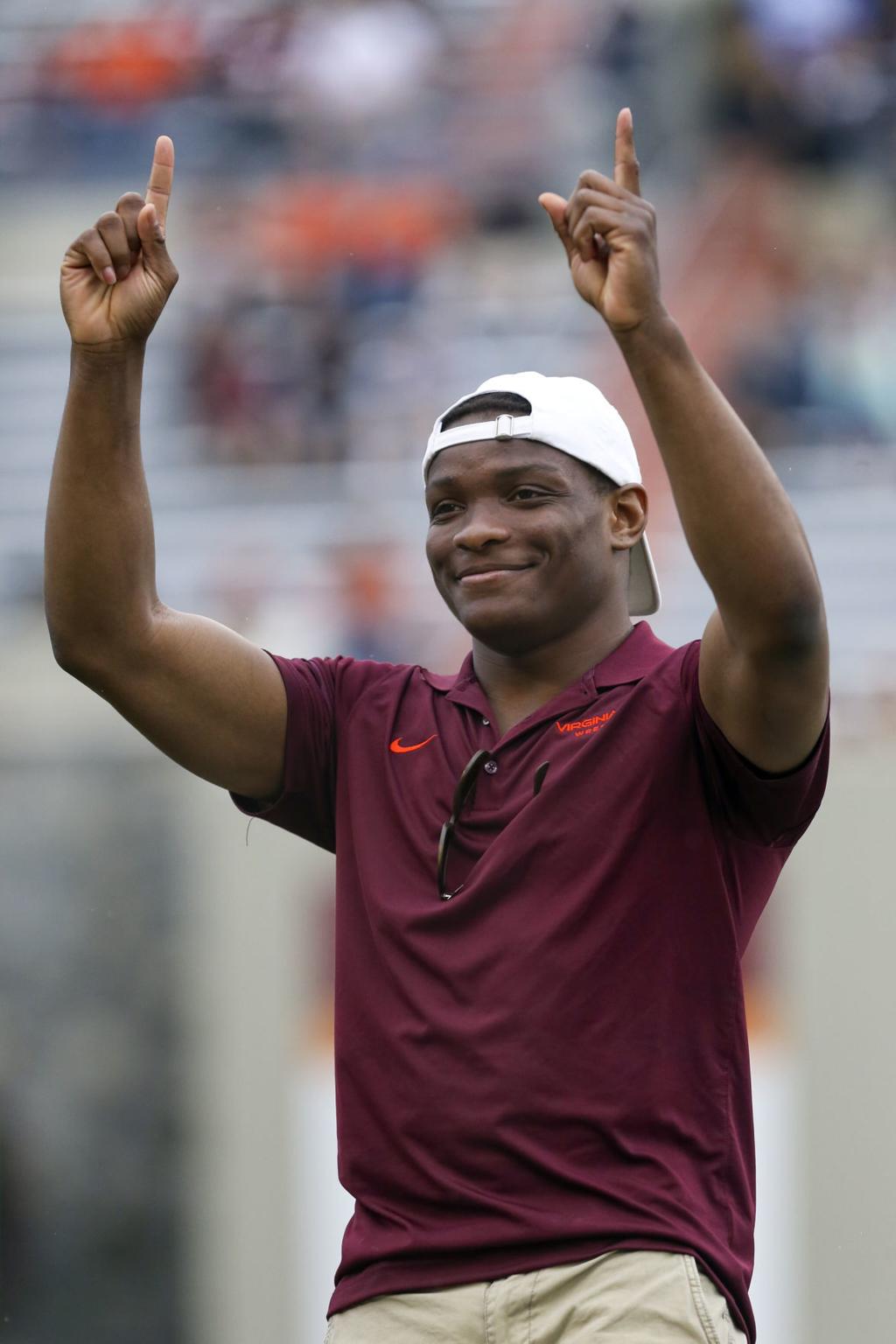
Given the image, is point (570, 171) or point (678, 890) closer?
point (678, 890)

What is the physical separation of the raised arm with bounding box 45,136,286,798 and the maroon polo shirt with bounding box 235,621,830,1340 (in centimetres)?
22

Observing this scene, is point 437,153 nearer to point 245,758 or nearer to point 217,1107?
point 217,1107

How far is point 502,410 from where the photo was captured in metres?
2.58

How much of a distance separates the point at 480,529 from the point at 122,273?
54 centimetres

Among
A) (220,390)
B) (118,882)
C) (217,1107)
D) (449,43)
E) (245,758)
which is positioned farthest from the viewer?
(449,43)

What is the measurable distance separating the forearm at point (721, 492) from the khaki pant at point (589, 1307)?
692 mm

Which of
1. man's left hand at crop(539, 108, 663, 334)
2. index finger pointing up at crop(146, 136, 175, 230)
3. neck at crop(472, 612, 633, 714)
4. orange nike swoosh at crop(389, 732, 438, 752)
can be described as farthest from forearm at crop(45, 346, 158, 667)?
man's left hand at crop(539, 108, 663, 334)

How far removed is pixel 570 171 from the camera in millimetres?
9359

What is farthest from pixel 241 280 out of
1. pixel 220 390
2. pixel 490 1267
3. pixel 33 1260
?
pixel 490 1267

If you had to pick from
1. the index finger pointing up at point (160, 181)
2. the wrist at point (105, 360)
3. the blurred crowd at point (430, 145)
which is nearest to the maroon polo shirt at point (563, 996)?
the wrist at point (105, 360)

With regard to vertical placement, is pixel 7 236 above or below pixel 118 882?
above

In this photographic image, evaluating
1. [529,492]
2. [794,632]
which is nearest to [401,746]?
[529,492]

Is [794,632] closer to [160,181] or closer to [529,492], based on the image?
[529,492]

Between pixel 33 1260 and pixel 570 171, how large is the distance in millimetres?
5270
